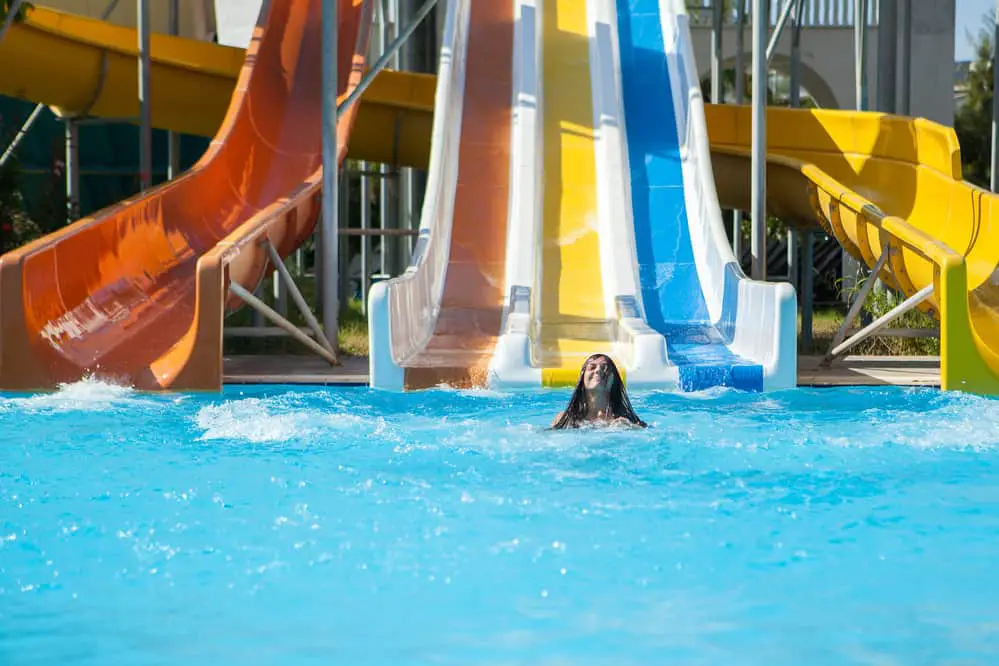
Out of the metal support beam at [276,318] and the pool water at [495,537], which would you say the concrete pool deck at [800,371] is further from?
the pool water at [495,537]

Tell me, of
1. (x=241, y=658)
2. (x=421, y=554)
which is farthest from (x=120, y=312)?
(x=241, y=658)

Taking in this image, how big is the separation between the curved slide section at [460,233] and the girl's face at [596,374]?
1.79 m

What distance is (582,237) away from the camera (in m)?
10.7

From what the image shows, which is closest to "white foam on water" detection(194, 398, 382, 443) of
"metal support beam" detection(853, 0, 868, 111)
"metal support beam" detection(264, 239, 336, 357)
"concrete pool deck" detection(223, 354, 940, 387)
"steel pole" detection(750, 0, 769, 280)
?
"concrete pool deck" detection(223, 354, 940, 387)

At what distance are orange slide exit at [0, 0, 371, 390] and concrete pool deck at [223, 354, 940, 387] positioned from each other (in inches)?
21.2

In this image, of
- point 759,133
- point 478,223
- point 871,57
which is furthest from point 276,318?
point 871,57

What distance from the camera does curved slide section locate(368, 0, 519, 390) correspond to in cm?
835

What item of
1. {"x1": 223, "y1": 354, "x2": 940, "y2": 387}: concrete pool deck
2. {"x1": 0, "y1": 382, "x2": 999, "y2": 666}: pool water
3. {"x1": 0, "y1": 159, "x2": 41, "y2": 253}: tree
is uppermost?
{"x1": 0, "y1": 159, "x2": 41, "y2": 253}: tree

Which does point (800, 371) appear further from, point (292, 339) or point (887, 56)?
point (887, 56)

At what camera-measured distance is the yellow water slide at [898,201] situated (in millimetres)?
8227

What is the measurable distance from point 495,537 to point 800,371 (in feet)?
16.7

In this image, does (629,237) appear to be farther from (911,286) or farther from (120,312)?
(120,312)

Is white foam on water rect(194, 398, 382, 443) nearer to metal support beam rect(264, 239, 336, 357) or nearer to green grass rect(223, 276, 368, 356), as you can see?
metal support beam rect(264, 239, 336, 357)

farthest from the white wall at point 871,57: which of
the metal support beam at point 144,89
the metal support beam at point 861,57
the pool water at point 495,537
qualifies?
the pool water at point 495,537
